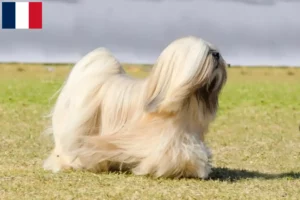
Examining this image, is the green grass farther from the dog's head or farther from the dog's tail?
the dog's head

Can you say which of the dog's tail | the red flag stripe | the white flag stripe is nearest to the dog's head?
the dog's tail

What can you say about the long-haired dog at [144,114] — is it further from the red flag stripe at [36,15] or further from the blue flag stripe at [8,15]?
the red flag stripe at [36,15]

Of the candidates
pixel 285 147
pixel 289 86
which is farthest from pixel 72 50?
pixel 285 147

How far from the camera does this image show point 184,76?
265 inches

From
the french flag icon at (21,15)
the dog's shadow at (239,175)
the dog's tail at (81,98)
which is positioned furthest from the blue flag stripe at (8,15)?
the dog's shadow at (239,175)

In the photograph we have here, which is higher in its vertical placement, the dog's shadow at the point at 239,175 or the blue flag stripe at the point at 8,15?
the dog's shadow at the point at 239,175

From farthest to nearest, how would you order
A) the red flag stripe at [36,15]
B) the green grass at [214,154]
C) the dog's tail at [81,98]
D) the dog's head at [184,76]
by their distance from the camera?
the red flag stripe at [36,15] < the dog's tail at [81,98] < the dog's head at [184,76] < the green grass at [214,154]

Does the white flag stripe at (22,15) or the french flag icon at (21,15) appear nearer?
the white flag stripe at (22,15)

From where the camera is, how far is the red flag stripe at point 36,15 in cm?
1525

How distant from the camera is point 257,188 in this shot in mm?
6746

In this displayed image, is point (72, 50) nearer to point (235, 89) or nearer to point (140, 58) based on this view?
point (140, 58)

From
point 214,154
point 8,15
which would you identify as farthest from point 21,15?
point 214,154

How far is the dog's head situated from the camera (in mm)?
6723

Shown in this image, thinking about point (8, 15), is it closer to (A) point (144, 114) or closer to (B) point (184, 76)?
(A) point (144, 114)
